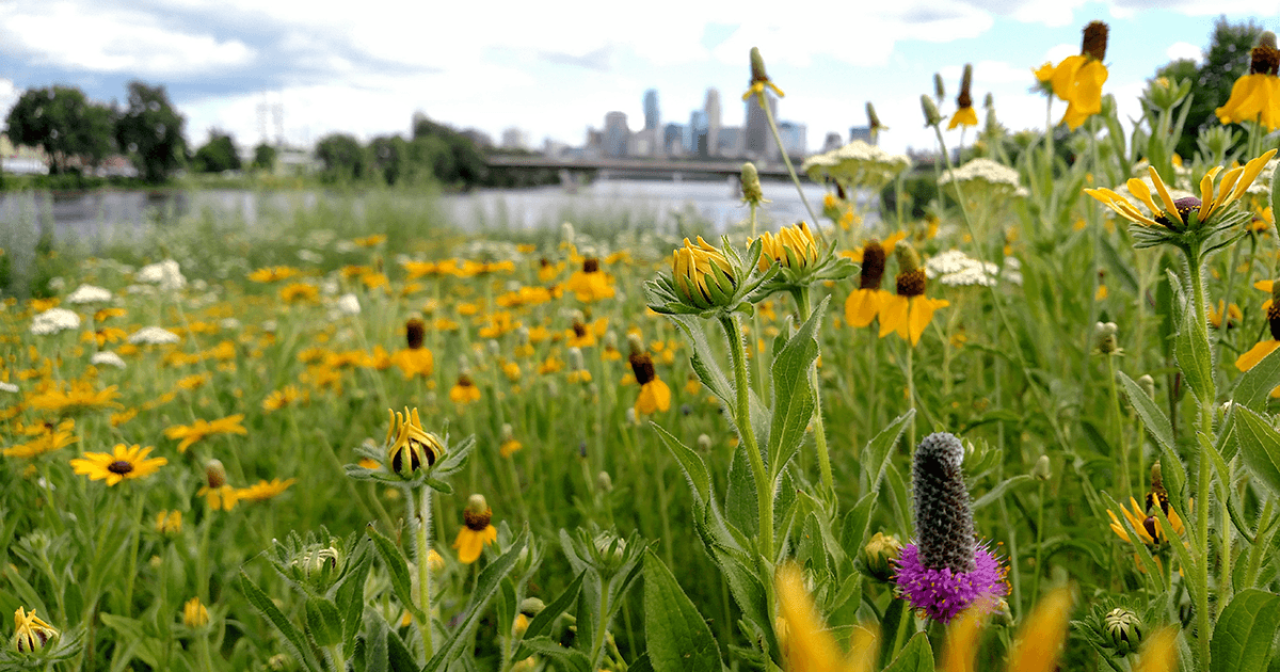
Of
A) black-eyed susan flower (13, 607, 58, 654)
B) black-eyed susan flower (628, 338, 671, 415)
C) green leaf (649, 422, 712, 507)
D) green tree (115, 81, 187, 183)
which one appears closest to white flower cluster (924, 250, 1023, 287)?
black-eyed susan flower (628, 338, 671, 415)

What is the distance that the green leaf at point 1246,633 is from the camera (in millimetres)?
592

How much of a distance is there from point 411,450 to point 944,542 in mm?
574

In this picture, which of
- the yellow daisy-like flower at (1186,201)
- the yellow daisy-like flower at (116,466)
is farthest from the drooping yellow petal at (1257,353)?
the yellow daisy-like flower at (116,466)

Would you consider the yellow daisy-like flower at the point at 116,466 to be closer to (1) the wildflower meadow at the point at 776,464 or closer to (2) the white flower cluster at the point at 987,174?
(1) the wildflower meadow at the point at 776,464

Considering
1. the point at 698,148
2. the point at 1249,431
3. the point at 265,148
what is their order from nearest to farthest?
the point at 1249,431 → the point at 698,148 → the point at 265,148

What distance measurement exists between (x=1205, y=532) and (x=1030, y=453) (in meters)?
1.30

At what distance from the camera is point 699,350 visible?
2.19ft

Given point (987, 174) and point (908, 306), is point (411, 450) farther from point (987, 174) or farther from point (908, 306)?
point (987, 174)

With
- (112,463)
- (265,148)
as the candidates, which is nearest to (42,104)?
(265,148)

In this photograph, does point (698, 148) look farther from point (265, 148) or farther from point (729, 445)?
point (265, 148)

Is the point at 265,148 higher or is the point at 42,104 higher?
the point at 42,104

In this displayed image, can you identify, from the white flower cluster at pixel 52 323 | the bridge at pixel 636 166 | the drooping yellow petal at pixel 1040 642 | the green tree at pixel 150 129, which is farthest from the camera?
the green tree at pixel 150 129

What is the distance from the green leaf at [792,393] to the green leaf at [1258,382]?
1.29ft

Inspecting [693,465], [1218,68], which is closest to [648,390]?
[693,465]
